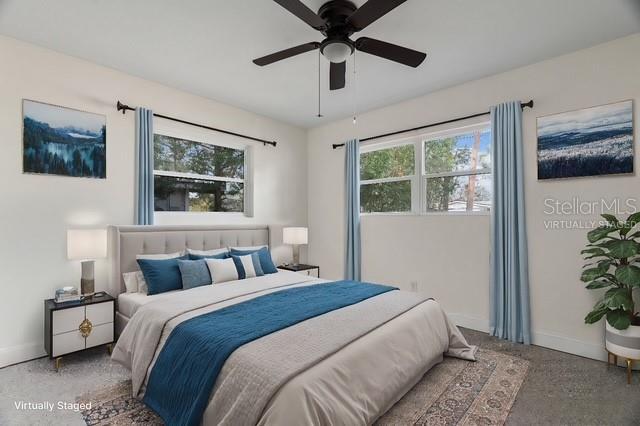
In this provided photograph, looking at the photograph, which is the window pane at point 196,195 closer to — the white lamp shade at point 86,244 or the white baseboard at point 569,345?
the white lamp shade at point 86,244

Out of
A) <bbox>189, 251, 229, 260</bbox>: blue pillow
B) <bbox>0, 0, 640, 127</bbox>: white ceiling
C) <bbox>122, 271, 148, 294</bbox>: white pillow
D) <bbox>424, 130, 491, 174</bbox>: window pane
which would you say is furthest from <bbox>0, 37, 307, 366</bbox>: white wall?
<bbox>424, 130, 491, 174</bbox>: window pane

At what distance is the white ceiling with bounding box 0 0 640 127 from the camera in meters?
2.32

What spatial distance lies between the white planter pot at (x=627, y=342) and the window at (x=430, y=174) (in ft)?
5.09

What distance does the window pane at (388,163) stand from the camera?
4284 mm

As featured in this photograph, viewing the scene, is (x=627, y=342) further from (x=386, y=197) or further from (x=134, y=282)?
(x=134, y=282)

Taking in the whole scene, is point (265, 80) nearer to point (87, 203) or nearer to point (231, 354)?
point (87, 203)

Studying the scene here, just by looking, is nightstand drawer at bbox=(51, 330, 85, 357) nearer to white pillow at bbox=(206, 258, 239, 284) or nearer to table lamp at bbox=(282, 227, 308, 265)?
white pillow at bbox=(206, 258, 239, 284)

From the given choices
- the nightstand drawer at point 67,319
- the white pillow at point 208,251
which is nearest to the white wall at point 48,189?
the nightstand drawer at point 67,319

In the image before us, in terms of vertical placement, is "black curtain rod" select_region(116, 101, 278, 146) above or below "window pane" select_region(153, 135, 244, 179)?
above

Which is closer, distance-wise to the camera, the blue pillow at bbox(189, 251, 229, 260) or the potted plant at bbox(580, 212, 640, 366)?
the potted plant at bbox(580, 212, 640, 366)

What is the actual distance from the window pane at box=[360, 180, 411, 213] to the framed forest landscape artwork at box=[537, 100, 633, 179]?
1.54m

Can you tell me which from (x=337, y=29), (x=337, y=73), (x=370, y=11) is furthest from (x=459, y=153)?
(x=370, y=11)

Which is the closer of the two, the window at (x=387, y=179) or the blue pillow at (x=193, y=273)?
the blue pillow at (x=193, y=273)

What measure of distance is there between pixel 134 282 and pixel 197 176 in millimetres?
1524
